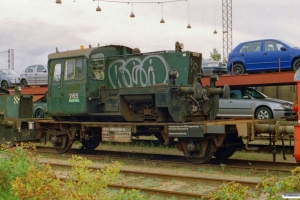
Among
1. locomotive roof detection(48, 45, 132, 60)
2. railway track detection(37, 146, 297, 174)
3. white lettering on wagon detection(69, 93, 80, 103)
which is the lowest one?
railway track detection(37, 146, 297, 174)

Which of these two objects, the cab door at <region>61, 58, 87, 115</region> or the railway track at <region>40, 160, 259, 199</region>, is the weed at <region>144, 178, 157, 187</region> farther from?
the cab door at <region>61, 58, 87, 115</region>

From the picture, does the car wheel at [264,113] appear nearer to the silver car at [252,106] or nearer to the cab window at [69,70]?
the silver car at [252,106]

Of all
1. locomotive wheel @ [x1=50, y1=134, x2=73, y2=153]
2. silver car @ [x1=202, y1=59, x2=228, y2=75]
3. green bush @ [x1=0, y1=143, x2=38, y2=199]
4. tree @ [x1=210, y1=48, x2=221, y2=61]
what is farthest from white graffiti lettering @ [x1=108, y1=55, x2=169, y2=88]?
tree @ [x1=210, y1=48, x2=221, y2=61]

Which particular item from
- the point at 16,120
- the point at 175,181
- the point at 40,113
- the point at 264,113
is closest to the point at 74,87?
the point at 16,120

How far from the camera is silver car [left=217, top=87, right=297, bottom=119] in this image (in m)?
17.2

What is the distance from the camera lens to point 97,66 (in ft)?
42.8

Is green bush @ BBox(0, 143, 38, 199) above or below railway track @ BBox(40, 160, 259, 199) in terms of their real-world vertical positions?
above

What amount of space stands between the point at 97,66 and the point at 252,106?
732cm

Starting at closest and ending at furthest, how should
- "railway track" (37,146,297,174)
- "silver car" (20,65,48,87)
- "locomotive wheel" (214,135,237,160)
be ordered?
"railway track" (37,146,297,174) < "locomotive wheel" (214,135,237,160) < "silver car" (20,65,48,87)

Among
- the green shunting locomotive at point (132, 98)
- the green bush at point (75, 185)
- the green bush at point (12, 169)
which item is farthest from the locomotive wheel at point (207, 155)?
the green bush at point (75, 185)

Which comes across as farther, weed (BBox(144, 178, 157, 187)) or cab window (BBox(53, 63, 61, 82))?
cab window (BBox(53, 63, 61, 82))

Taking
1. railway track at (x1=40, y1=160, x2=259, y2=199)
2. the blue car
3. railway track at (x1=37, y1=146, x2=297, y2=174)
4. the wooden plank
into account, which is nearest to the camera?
railway track at (x1=40, y1=160, x2=259, y2=199)

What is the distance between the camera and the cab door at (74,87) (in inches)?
508

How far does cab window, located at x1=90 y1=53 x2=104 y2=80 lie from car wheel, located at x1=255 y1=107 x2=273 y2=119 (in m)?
7.52
